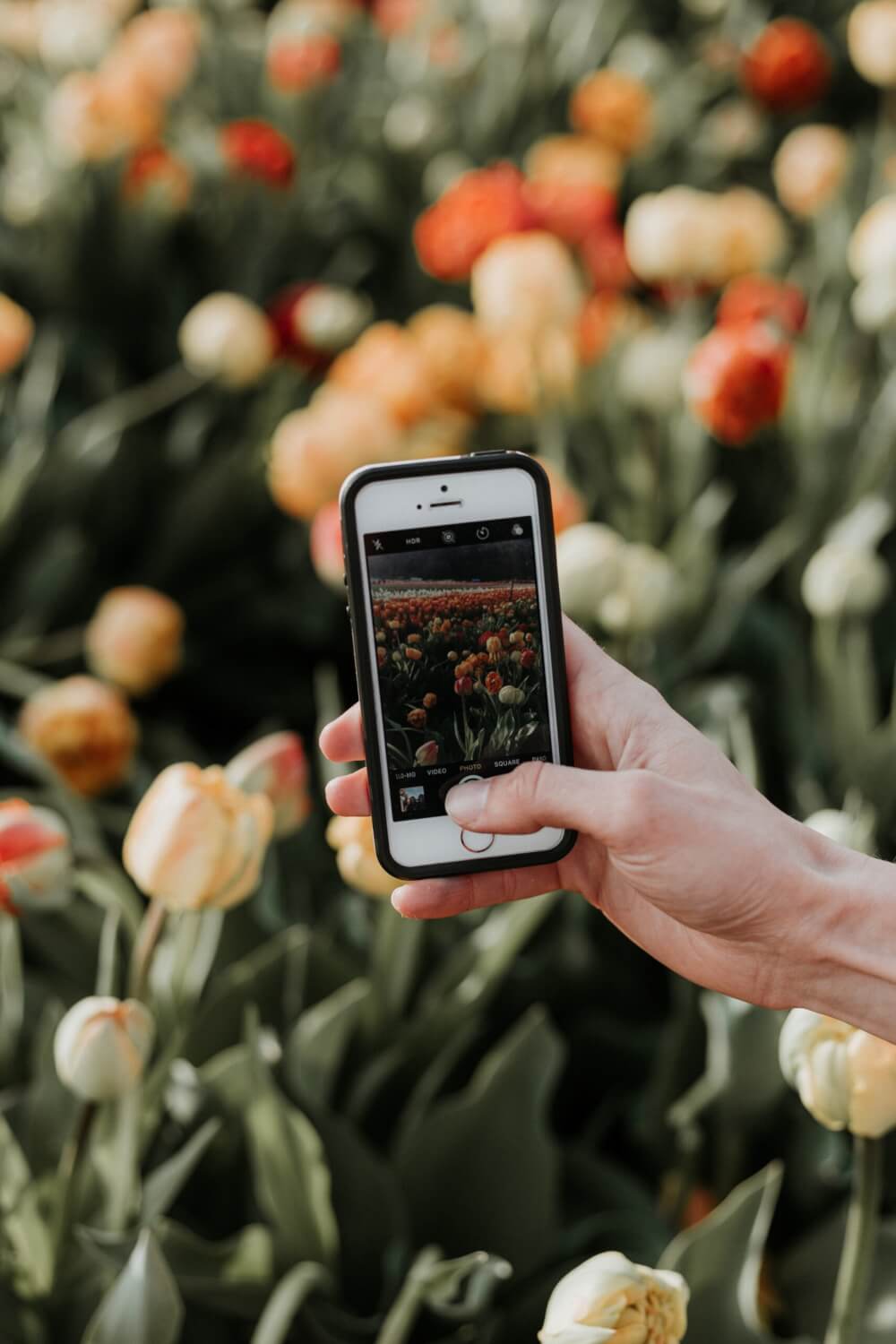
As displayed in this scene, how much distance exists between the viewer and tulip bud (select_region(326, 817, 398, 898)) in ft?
2.07

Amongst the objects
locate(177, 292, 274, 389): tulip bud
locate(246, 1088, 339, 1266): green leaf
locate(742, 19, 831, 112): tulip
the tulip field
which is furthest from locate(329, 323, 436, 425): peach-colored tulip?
locate(742, 19, 831, 112): tulip

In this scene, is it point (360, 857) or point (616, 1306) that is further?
point (360, 857)

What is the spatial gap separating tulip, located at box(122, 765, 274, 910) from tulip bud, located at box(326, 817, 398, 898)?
56mm

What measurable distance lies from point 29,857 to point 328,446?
1.56 feet

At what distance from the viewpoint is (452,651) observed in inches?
22.3

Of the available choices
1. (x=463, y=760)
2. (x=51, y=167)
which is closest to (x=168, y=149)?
(x=51, y=167)

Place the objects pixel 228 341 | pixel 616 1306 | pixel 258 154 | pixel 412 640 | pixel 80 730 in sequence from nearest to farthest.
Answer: pixel 616 1306
pixel 412 640
pixel 80 730
pixel 228 341
pixel 258 154

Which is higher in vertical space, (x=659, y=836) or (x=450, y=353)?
(x=450, y=353)

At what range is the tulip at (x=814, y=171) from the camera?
1.41 metres

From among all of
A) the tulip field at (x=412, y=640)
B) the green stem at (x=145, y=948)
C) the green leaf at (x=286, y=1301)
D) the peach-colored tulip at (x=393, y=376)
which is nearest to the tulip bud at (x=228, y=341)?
the tulip field at (x=412, y=640)

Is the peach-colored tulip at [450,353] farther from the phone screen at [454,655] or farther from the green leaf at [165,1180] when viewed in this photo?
the green leaf at [165,1180]

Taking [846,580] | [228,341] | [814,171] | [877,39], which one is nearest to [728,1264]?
[846,580]

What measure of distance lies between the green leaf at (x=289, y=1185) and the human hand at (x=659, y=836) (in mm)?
126

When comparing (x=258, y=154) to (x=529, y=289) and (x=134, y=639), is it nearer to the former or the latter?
(x=529, y=289)
